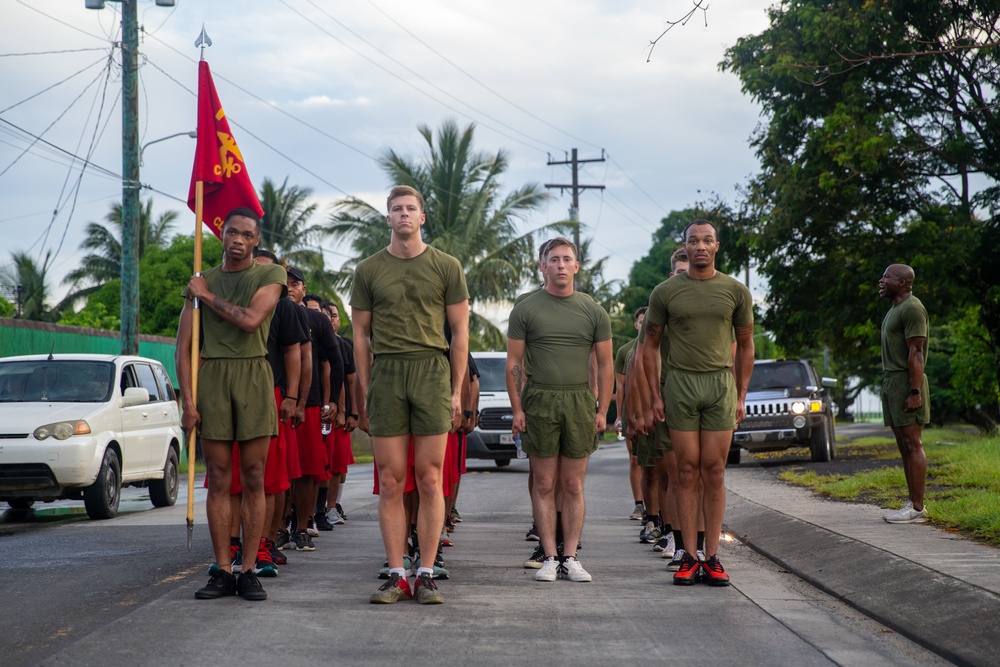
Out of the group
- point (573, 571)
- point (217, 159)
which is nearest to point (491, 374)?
point (217, 159)

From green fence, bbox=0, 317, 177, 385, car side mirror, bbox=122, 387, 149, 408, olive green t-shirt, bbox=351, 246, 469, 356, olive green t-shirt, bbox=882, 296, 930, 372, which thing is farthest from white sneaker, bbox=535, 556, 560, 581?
Answer: green fence, bbox=0, 317, 177, 385

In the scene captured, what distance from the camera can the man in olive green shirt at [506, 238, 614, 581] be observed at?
7574 mm

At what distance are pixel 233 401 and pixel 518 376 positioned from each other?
1.99 meters

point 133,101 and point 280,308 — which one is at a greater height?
point 133,101

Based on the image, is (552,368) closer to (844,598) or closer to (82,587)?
(844,598)

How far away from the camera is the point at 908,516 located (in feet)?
30.8

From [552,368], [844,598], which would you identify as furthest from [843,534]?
[552,368]

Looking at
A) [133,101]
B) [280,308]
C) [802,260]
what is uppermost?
[133,101]

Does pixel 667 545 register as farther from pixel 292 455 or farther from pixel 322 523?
pixel 322 523

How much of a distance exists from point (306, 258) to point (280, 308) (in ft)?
99.8

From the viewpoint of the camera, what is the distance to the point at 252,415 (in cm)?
651

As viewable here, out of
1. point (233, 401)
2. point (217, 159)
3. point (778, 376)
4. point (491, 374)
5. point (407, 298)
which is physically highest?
point (217, 159)

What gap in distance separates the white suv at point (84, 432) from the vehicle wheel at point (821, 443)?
10705mm

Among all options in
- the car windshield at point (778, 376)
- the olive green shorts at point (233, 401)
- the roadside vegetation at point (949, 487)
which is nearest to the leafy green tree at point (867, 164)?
the car windshield at point (778, 376)
